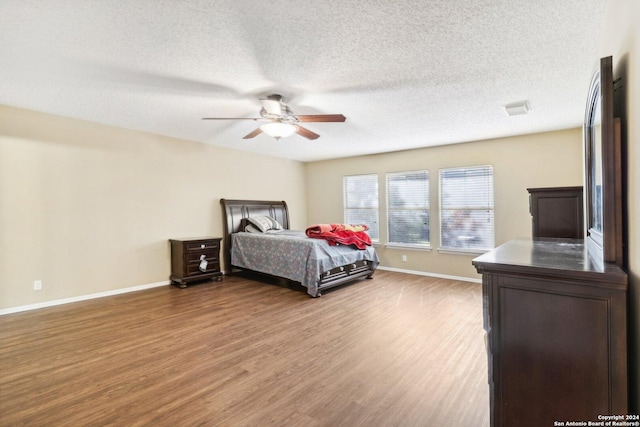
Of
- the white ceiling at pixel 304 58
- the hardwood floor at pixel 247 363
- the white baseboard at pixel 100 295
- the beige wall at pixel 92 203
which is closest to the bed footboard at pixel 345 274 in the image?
the hardwood floor at pixel 247 363

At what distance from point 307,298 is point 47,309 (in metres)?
3.30

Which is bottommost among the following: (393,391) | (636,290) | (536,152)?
(393,391)

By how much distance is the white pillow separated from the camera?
574cm

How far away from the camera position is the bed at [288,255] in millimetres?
4230

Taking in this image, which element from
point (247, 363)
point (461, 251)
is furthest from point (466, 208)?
point (247, 363)

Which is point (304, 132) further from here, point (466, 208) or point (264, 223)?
point (466, 208)

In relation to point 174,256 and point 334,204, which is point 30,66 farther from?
point 334,204

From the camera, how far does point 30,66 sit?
2.48 metres

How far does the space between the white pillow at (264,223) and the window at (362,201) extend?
5.64 feet

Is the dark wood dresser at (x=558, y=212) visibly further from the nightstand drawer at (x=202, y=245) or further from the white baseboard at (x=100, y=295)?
the nightstand drawer at (x=202, y=245)

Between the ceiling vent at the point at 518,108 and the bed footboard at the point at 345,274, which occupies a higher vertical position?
the ceiling vent at the point at 518,108

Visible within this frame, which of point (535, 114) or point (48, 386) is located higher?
point (535, 114)

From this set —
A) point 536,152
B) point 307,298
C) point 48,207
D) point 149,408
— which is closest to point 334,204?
point 307,298

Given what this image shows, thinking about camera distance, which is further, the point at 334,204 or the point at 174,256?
the point at 334,204
